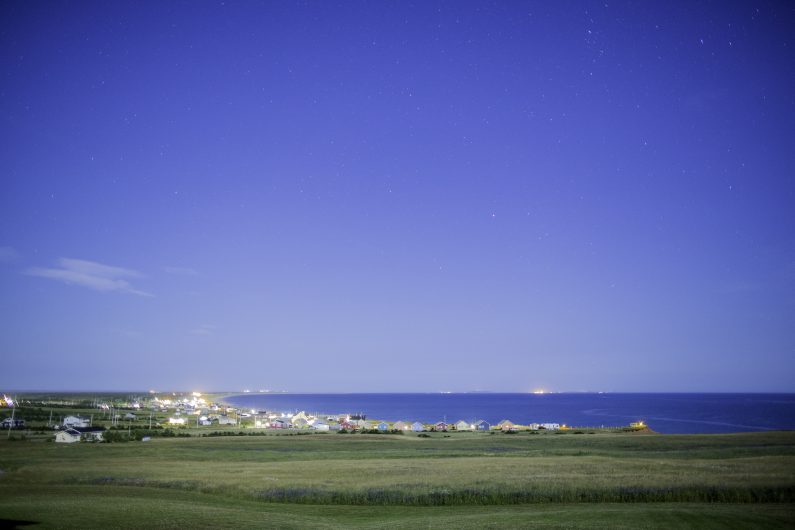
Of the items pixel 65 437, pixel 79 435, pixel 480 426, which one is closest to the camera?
pixel 65 437

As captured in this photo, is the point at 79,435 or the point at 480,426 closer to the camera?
the point at 79,435

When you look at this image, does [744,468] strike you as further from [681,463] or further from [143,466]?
[143,466]

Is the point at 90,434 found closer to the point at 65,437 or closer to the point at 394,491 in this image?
the point at 65,437

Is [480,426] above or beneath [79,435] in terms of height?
beneath

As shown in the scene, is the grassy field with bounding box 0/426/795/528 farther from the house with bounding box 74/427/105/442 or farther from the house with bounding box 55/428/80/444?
the house with bounding box 74/427/105/442

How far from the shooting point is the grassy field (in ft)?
86.6

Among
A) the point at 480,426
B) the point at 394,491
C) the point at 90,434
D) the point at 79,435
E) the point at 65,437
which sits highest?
the point at 394,491

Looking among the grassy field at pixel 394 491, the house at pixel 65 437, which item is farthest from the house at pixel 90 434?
the grassy field at pixel 394 491

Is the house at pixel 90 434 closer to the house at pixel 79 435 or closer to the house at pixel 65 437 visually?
the house at pixel 79 435

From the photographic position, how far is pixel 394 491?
36750 mm

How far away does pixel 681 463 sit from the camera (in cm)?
4978

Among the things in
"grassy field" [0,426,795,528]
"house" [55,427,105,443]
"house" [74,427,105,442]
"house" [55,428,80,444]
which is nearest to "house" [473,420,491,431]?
"grassy field" [0,426,795,528]

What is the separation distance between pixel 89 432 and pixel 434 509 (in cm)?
7557

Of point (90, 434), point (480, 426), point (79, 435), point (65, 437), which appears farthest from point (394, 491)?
point (480, 426)
